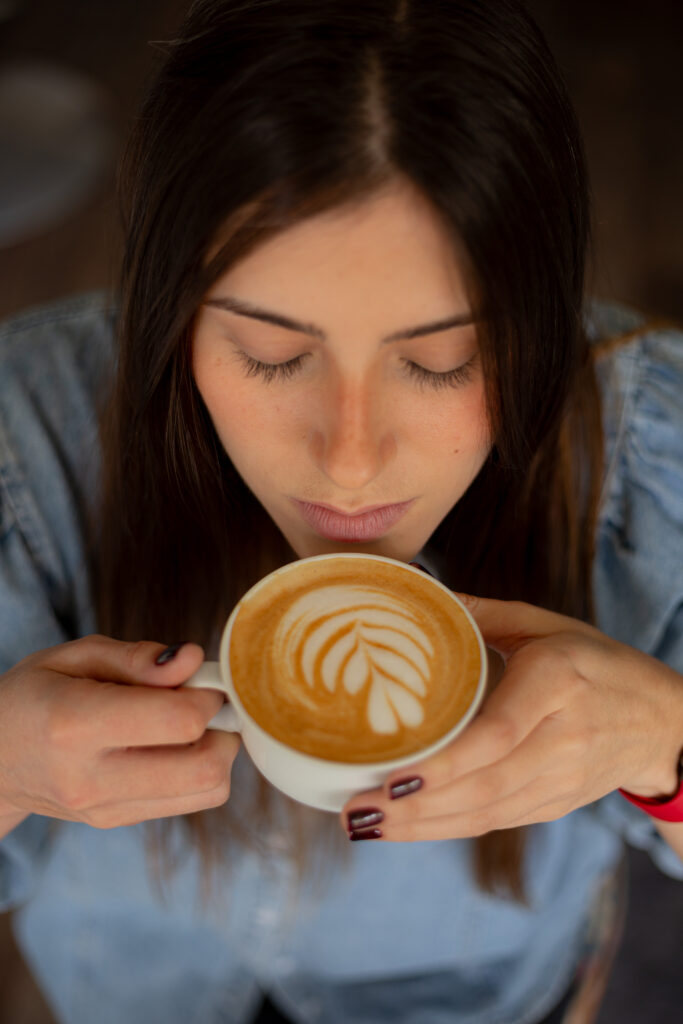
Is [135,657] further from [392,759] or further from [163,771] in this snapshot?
[392,759]

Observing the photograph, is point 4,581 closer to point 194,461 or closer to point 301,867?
point 194,461

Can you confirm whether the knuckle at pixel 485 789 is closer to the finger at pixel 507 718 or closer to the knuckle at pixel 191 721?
the finger at pixel 507 718

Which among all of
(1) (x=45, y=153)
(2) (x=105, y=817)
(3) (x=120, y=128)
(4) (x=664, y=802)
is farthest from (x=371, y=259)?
(3) (x=120, y=128)

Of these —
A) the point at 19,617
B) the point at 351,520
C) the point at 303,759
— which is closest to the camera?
the point at 303,759

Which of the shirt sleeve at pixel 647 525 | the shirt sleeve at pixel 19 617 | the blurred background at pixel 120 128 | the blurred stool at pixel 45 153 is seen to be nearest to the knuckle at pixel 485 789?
the shirt sleeve at pixel 647 525

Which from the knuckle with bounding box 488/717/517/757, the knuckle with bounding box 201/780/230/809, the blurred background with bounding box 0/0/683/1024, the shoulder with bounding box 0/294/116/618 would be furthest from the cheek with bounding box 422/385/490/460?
the blurred background with bounding box 0/0/683/1024

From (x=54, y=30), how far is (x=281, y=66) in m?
3.32

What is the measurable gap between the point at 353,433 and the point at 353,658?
21cm

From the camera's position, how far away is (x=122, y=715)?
0.76m

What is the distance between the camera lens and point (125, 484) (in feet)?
3.57

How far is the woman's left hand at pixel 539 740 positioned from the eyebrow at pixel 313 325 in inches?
10.8

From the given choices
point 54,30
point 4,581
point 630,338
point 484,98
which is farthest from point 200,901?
point 54,30

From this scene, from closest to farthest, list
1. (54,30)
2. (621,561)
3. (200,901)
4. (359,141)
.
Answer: (359,141), (621,561), (200,901), (54,30)

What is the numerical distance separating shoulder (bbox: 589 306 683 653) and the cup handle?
0.62 metres
